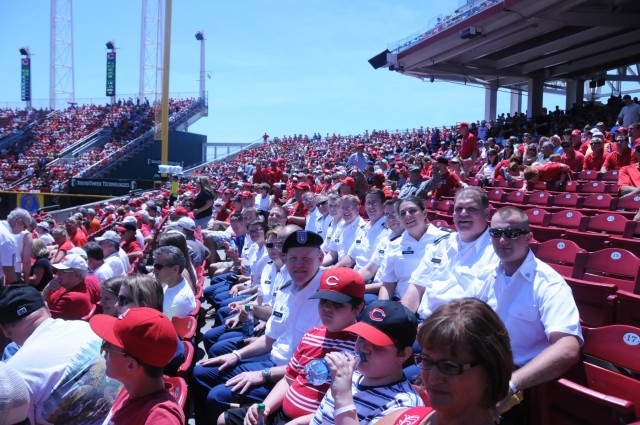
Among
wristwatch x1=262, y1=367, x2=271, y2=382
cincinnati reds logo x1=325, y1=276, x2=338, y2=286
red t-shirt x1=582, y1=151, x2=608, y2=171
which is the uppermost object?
red t-shirt x1=582, y1=151, x2=608, y2=171

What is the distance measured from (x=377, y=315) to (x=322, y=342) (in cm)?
65

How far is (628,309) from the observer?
10.0 feet

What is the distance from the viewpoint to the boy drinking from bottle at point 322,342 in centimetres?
245

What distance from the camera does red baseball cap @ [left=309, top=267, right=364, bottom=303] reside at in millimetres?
2508

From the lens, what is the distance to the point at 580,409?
224 centimetres

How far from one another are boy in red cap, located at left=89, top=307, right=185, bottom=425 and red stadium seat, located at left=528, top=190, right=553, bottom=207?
6826 mm

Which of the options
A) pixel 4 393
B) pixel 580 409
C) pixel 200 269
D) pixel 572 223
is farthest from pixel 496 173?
pixel 4 393

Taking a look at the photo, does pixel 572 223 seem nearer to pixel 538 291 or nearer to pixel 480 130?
pixel 538 291

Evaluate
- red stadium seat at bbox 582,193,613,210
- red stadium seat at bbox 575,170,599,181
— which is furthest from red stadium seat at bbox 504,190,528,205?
red stadium seat at bbox 575,170,599,181

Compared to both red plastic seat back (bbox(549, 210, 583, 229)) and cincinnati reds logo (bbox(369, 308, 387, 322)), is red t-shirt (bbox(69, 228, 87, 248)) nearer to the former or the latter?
red plastic seat back (bbox(549, 210, 583, 229))

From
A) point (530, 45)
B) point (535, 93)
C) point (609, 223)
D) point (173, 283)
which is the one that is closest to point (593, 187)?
point (609, 223)

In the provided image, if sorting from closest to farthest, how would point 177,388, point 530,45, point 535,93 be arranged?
1. point 177,388
2. point 530,45
3. point 535,93

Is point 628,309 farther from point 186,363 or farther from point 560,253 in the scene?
point 186,363

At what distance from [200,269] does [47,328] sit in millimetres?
3443
